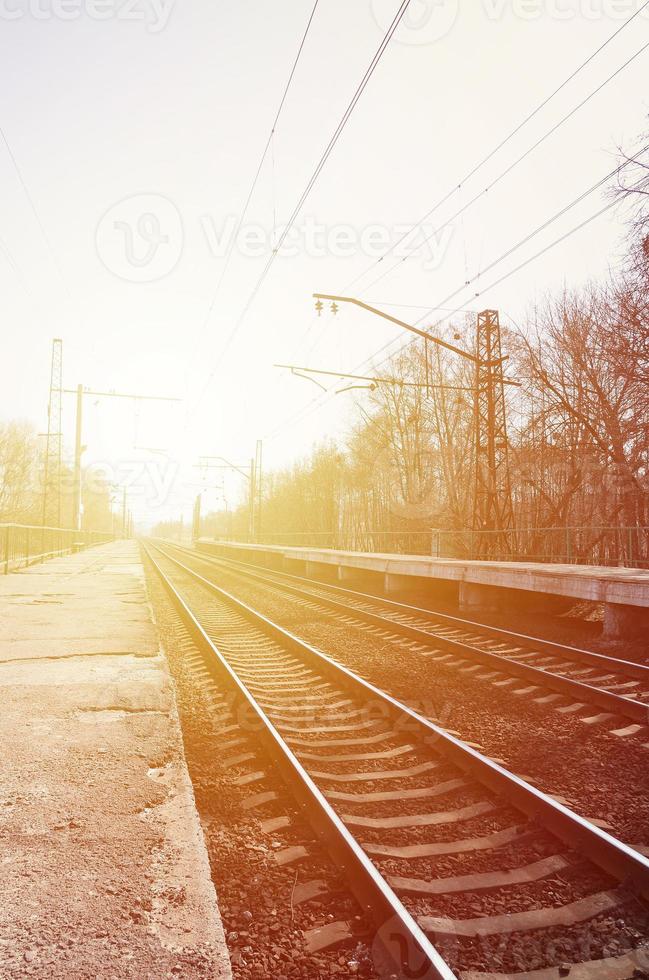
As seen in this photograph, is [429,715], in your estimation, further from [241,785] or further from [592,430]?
[592,430]

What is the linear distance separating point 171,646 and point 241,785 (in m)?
6.15

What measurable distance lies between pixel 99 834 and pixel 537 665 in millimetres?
6620

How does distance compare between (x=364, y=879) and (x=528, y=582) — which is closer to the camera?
(x=364, y=879)

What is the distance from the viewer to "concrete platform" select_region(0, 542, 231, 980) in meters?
2.57

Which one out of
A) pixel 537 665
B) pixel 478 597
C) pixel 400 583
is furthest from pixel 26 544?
pixel 537 665

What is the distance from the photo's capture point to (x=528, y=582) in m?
12.9

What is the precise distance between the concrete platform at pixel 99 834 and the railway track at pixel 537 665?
410cm

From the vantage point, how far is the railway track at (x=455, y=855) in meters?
2.67

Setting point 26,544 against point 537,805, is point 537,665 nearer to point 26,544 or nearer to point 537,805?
point 537,805

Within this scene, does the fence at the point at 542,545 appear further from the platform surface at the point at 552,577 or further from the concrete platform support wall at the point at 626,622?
the concrete platform support wall at the point at 626,622

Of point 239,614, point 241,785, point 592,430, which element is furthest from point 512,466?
point 241,785

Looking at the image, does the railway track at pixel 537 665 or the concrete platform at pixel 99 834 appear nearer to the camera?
the concrete platform at pixel 99 834

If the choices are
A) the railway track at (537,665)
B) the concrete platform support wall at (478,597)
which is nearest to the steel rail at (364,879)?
the railway track at (537,665)

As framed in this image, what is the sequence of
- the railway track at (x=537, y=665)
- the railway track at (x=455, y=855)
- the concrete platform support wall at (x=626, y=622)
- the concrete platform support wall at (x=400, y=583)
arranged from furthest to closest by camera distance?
the concrete platform support wall at (x=400, y=583), the concrete platform support wall at (x=626, y=622), the railway track at (x=537, y=665), the railway track at (x=455, y=855)
